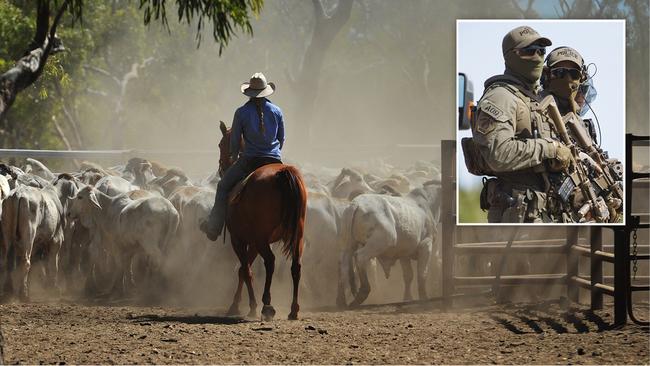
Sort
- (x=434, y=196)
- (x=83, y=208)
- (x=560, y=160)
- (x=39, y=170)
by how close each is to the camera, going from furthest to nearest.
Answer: (x=39, y=170) → (x=83, y=208) → (x=434, y=196) → (x=560, y=160)

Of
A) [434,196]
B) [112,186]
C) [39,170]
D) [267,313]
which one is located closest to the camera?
[267,313]

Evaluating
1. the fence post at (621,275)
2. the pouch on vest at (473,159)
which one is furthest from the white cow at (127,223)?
the fence post at (621,275)

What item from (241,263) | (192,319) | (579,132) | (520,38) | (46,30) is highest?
(520,38)

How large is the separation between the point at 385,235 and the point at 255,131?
112 inches

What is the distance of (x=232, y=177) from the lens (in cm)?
1343

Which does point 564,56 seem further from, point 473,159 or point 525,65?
point 473,159

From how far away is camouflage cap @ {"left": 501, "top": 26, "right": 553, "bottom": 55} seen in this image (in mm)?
11125

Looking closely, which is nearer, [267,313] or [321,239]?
[267,313]

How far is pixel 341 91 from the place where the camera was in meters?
57.1

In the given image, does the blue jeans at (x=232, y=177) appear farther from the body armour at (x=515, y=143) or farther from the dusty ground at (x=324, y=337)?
the body armour at (x=515, y=143)

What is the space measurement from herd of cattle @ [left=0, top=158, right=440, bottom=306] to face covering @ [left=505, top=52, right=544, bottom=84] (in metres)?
4.56

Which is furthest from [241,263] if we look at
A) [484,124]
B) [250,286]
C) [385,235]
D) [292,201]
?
[484,124]

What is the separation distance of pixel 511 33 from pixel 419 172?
1138 cm

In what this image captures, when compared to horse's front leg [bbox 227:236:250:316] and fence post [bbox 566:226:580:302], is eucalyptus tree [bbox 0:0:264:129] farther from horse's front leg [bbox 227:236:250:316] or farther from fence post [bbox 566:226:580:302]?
fence post [bbox 566:226:580:302]
